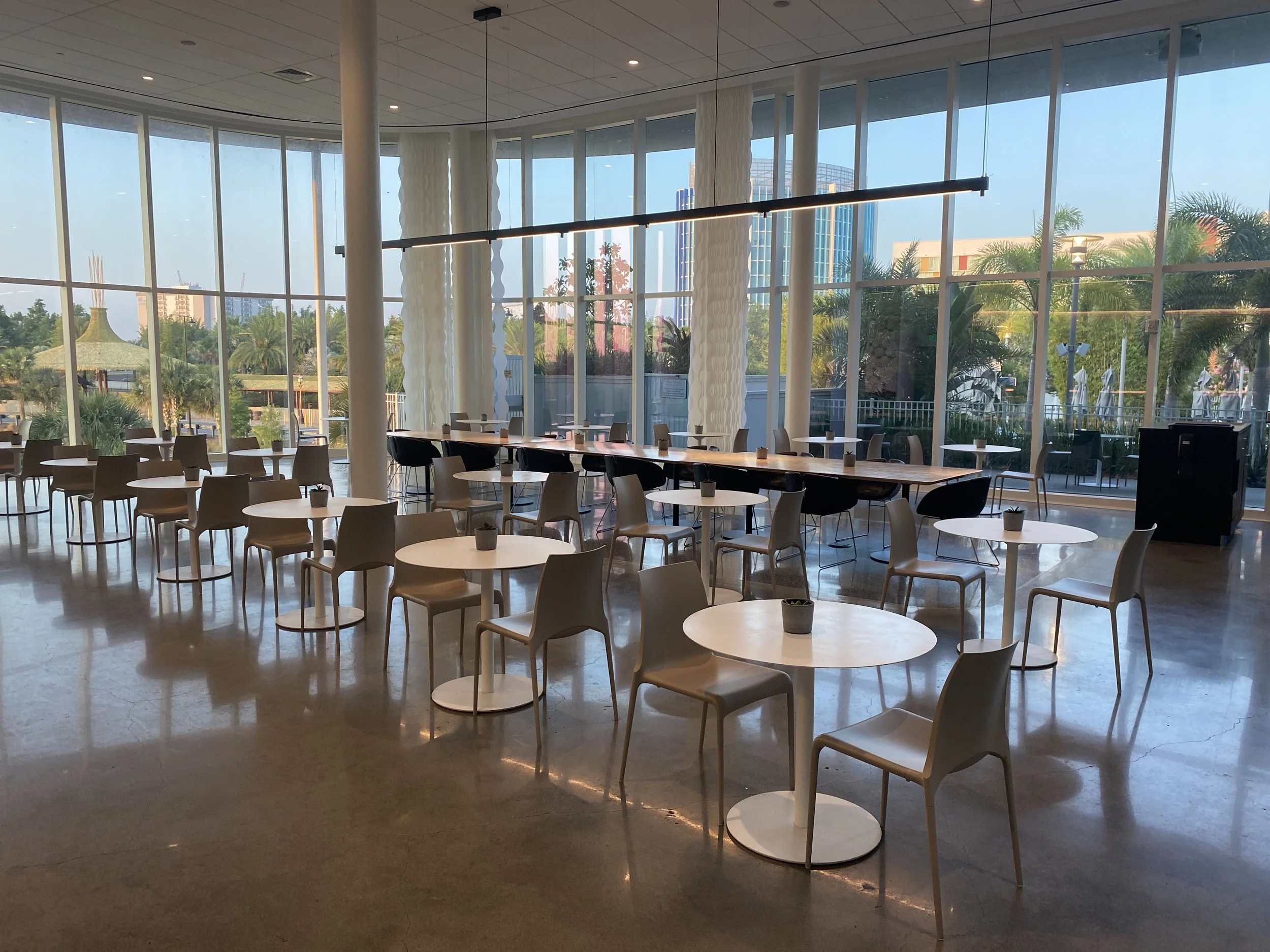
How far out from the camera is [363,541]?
5199 mm

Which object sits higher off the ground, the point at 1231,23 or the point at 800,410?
the point at 1231,23

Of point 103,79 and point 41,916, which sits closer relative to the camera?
point 41,916

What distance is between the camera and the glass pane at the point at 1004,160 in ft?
35.3

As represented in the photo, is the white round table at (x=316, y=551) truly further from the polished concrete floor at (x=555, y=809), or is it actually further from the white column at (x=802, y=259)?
the white column at (x=802, y=259)

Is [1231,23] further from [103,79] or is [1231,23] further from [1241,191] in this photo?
[103,79]

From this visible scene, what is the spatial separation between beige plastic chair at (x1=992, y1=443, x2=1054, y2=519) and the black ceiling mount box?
1152 millimetres

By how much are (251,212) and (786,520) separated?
1153 centimetres

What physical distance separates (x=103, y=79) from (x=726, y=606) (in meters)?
12.0

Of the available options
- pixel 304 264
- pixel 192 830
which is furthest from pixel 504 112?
pixel 192 830

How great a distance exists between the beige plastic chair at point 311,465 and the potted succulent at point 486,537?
475 cm

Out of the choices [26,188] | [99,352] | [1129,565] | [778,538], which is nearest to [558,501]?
[778,538]

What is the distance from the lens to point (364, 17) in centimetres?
731

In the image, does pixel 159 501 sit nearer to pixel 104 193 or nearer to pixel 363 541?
pixel 363 541

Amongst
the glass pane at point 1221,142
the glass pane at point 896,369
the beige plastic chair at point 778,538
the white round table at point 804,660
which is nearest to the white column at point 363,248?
the beige plastic chair at point 778,538
